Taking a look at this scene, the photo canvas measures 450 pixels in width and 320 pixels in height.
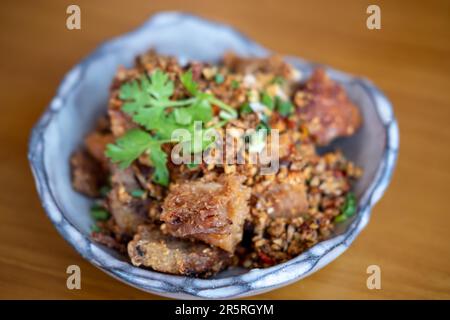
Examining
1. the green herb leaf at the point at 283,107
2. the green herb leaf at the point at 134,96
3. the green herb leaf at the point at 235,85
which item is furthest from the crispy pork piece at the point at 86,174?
the green herb leaf at the point at 283,107

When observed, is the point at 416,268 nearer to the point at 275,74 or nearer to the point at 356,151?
the point at 356,151

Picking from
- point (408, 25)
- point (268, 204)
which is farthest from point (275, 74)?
point (408, 25)

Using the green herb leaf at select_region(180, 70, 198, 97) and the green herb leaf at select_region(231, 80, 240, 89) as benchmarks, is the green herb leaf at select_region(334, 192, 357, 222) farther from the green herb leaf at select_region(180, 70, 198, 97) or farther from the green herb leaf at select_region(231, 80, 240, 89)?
the green herb leaf at select_region(180, 70, 198, 97)

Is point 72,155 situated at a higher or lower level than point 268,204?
higher

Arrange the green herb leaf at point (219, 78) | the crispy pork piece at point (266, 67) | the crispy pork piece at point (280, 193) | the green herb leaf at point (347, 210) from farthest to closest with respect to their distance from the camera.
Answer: the crispy pork piece at point (266, 67)
the green herb leaf at point (219, 78)
the green herb leaf at point (347, 210)
the crispy pork piece at point (280, 193)

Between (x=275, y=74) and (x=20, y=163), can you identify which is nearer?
(x=275, y=74)

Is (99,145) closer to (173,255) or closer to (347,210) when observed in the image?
(173,255)

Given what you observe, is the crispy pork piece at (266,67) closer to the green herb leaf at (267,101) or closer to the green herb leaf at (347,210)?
the green herb leaf at (267,101)

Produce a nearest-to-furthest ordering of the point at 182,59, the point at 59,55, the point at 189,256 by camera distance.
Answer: the point at 189,256
the point at 182,59
the point at 59,55
